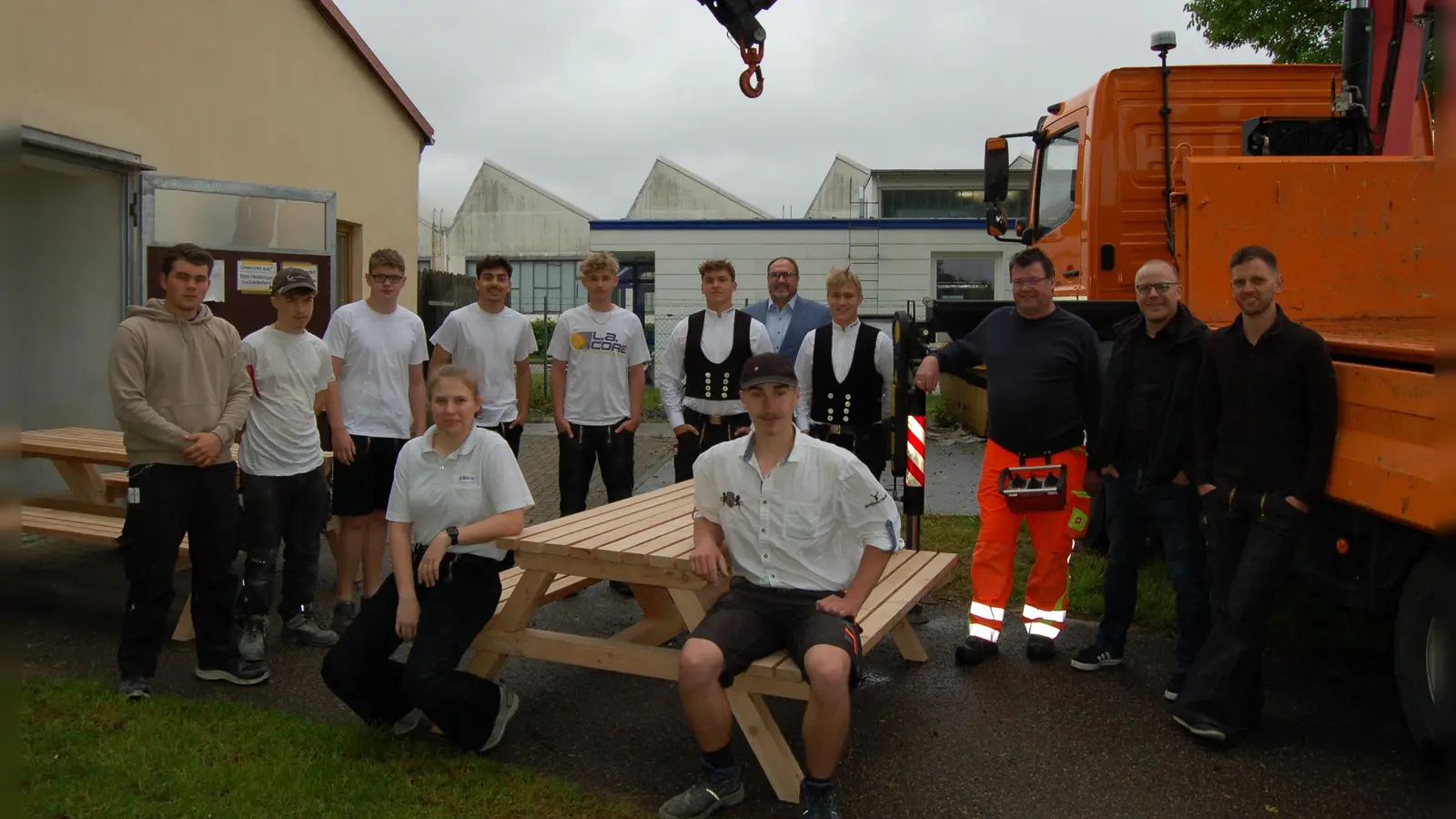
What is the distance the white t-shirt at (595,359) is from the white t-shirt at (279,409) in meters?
1.48

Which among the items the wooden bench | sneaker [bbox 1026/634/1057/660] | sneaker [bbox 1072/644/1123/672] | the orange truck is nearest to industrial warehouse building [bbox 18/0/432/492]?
the wooden bench

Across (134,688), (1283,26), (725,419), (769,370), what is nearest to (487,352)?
(725,419)

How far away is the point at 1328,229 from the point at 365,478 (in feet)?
15.7

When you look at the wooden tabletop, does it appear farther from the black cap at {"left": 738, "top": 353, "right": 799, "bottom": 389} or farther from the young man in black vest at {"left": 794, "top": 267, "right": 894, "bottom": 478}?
the young man in black vest at {"left": 794, "top": 267, "right": 894, "bottom": 478}

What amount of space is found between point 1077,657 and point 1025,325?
154 centimetres

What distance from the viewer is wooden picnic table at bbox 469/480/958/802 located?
3.65m

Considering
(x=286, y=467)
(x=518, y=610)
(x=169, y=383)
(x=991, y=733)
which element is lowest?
(x=991, y=733)

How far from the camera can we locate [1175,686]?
462 centimetres

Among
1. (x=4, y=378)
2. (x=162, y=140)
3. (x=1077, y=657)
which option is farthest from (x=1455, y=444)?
(x=162, y=140)

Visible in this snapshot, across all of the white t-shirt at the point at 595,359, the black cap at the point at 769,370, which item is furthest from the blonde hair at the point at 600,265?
the black cap at the point at 769,370

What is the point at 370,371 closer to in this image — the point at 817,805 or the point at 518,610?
the point at 518,610

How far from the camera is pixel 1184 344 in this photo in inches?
186

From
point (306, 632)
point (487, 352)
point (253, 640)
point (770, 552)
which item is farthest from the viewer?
point (487, 352)

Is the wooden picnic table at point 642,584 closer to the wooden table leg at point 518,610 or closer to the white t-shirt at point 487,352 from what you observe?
the wooden table leg at point 518,610
